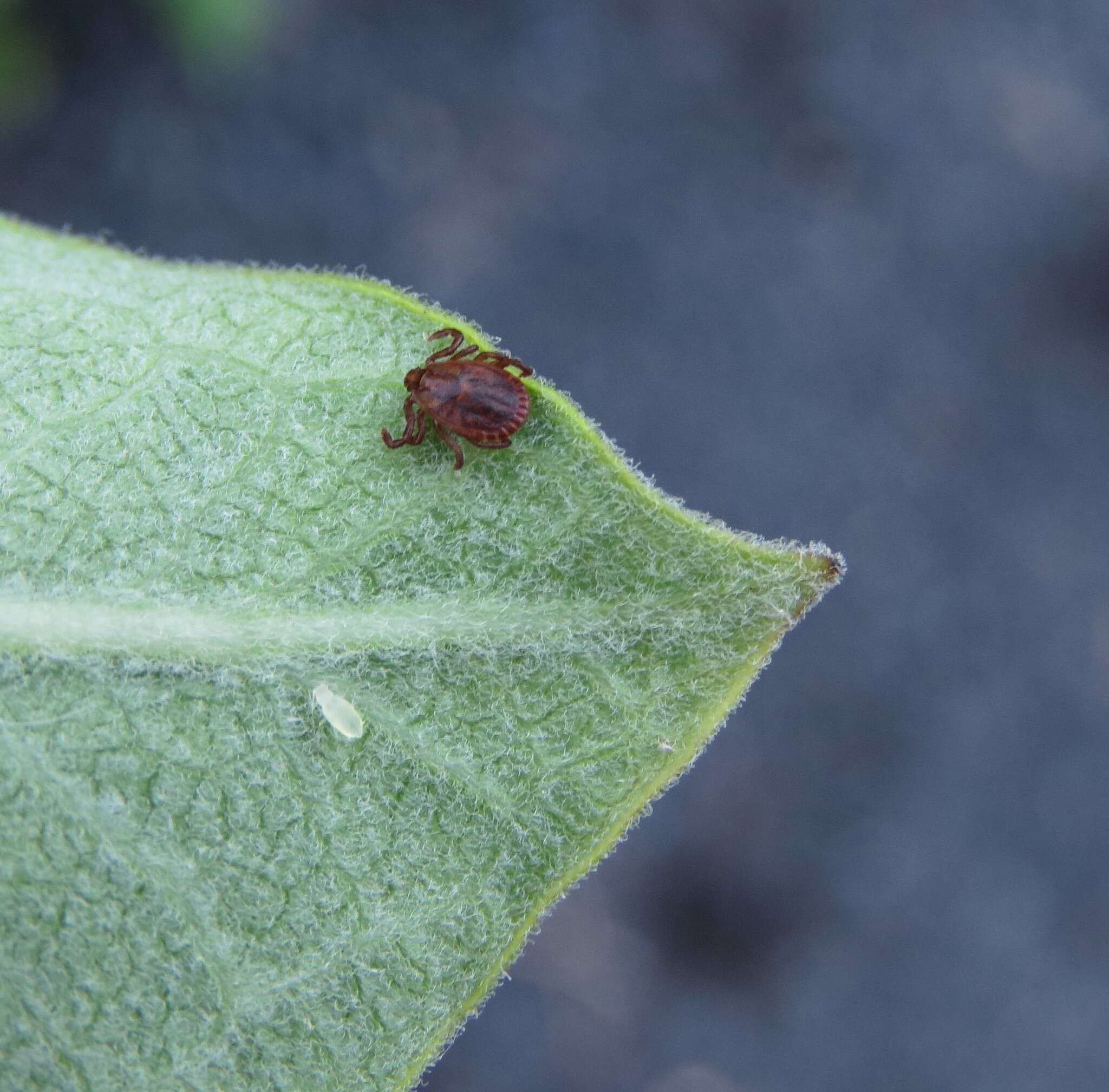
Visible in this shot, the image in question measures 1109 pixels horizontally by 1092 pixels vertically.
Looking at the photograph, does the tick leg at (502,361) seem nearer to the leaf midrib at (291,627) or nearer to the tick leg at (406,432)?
the tick leg at (406,432)

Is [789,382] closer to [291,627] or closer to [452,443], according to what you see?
[452,443]

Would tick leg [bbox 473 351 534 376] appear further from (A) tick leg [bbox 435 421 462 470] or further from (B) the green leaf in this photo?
(A) tick leg [bbox 435 421 462 470]

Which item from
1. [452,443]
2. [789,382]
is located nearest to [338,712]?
[452,443]

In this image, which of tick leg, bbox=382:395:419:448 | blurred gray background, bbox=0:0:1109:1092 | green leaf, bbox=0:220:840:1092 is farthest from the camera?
blurred gray background, bbox=0:0:1109:1092

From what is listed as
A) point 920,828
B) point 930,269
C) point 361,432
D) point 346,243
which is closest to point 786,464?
point 930,269

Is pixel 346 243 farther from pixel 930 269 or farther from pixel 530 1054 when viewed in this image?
pixel 530 1054

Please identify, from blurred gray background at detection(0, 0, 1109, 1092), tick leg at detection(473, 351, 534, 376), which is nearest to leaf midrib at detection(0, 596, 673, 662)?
tick leg at detection(473, 351, 534, 376)

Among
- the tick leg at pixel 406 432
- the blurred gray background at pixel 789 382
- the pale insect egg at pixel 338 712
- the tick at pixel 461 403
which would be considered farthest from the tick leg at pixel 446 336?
the blurred gray background at pixel 789 382
